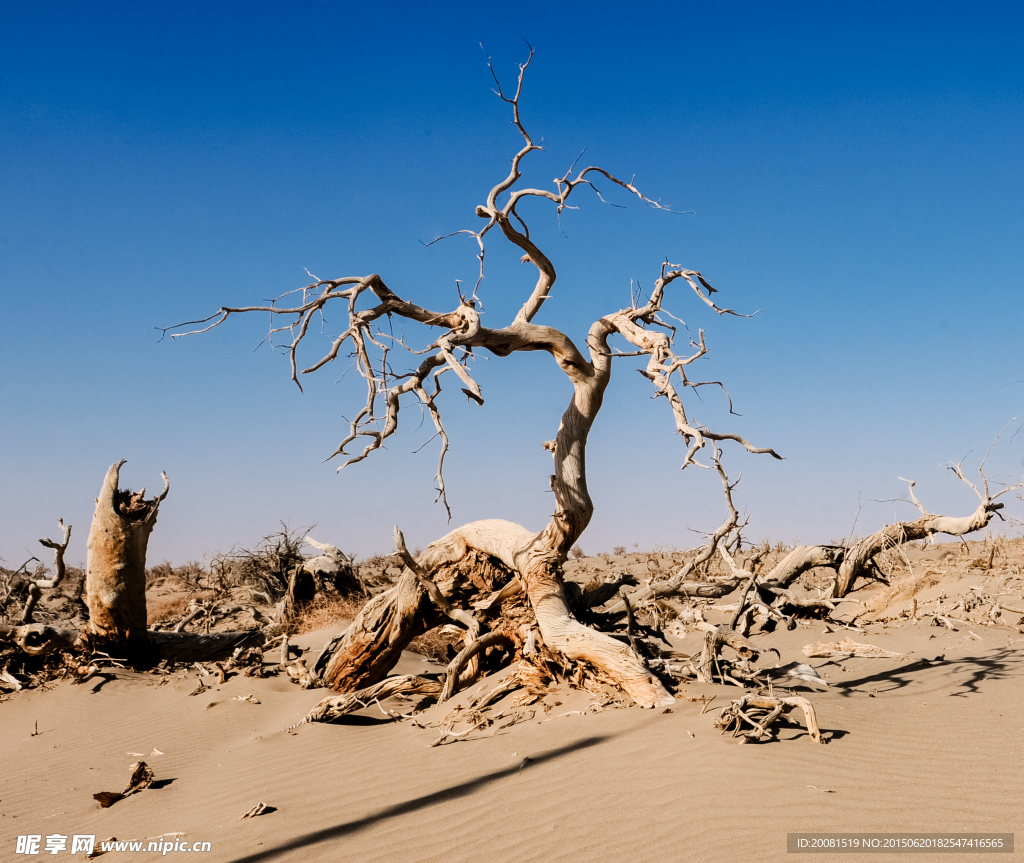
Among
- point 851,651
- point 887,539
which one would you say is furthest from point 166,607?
point 887,539

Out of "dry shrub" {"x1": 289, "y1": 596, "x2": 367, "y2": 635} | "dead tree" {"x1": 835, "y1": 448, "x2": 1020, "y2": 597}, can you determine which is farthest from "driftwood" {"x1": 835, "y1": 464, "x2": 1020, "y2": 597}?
"dry shrub" {"x1": 289, "y1": 596, "x2": 367, "y2": 635}

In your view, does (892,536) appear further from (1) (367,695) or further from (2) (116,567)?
(2) (116,567)

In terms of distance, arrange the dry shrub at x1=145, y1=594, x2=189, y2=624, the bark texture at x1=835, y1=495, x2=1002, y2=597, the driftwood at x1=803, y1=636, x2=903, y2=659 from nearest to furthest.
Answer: the bark texture at x1=835, y1=495, x2=1002, y2=597 < the driftwood at x1=803, y1=636, x2=903, y2=659 < the dry shrub at x1=145, y1=594, x2=189, y2=624

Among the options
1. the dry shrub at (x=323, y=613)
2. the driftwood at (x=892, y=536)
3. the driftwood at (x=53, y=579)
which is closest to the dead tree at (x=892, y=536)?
the driftwood at (x=892, y=536)

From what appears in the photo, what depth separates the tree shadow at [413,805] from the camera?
4.04 metres

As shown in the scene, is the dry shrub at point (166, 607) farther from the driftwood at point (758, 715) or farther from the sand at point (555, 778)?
the driftwood at point (758, 715)

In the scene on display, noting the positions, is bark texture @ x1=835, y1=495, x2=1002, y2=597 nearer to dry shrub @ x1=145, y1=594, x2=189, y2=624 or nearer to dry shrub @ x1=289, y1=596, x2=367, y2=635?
dry shrub @ x1=289, y1=596, x2=367, y2=635

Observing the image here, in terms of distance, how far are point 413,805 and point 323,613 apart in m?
7.32

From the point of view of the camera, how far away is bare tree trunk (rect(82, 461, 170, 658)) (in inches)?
352

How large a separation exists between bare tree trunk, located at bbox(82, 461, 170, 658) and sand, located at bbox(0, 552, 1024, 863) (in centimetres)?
157

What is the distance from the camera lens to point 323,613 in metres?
11.4

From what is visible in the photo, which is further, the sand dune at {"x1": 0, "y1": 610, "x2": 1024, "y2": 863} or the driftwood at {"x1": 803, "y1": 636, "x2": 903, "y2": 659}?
the driftwood at {"x1": 803, "y1": 636, "x2": 903, "y2": 659}

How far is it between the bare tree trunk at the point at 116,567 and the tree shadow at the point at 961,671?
319 inches

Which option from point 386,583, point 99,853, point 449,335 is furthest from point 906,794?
point 386,583
